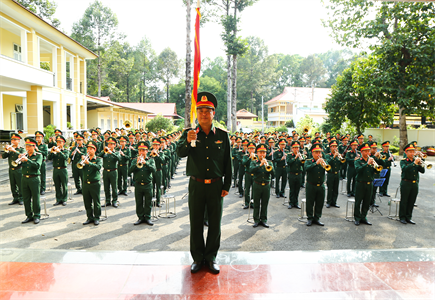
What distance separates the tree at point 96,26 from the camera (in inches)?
Answer: 1797

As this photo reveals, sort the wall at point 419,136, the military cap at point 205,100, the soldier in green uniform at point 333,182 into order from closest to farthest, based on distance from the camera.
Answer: the military cap at point 205,100
the soldier in green uniform at point 333,182
the wall at point 419,136

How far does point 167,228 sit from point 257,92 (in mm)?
57275

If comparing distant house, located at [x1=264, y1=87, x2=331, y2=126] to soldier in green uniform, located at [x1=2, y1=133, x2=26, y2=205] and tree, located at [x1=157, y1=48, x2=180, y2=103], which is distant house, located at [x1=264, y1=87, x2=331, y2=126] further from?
soldier in green uniform, located at [x1=2, y1=133, x2=26, y2=205]

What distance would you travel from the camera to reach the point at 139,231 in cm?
712

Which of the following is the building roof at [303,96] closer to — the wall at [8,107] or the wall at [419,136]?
the wall at [419,136]

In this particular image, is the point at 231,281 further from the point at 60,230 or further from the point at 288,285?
the point at 60,230

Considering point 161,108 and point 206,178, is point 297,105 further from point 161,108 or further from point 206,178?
point 206,178

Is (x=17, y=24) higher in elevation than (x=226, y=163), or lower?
higher

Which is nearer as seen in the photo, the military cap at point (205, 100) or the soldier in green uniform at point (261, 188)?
the military cap at point (205, 100)

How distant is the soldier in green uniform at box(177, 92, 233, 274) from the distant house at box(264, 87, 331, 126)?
46.2m

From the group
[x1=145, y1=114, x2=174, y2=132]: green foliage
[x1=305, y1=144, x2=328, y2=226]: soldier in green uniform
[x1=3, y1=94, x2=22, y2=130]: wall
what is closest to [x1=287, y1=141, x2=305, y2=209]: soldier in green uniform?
[x1=305, y1=144, x2=328, y2=226]: soldier in green uniform

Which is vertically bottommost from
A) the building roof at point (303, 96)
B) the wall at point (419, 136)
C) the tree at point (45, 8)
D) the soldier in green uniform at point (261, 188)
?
the soldier in green uniform at point (261, 188)

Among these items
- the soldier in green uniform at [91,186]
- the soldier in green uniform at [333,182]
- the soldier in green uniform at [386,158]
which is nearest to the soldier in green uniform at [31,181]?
the soldier in green uniform at [91,186]

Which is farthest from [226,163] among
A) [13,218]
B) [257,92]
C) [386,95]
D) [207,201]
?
[257,92]
